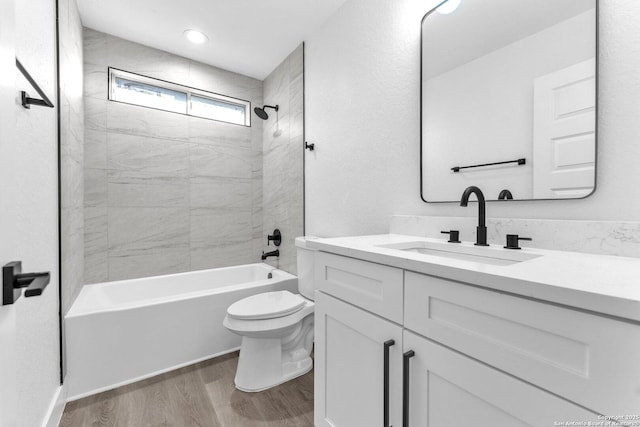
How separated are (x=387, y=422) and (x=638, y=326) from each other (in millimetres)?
684

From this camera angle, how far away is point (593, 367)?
485 millimetres

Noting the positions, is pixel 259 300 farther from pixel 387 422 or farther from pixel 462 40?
pixel 462 40

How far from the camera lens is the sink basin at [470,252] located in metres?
0.97

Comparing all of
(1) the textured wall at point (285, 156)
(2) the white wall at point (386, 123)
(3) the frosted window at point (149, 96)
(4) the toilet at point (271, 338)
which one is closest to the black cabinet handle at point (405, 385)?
(2) the white wall at point (386, 123)

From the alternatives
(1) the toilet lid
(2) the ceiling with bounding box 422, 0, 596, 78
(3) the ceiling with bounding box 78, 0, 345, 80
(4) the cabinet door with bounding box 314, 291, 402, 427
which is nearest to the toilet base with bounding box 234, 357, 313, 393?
(1) the toilet lid

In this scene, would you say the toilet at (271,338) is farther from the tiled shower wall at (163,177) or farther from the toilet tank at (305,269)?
the tiled shower wall at (163,177)

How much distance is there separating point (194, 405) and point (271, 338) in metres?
0.51

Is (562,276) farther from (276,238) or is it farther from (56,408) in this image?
(276,238)

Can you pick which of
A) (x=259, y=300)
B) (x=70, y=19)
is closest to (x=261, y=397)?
(x=259, y=300)

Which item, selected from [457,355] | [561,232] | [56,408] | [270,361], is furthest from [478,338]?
[56,408]

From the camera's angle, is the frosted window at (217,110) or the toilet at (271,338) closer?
the toilet at (271,338)

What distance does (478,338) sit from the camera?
2.13 feet

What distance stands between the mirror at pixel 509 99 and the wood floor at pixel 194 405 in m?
1.33

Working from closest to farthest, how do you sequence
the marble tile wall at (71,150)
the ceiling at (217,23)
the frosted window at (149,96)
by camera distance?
the marble tile wall at (71,150)
the ceiling at (217,23)
the frosted window at (149,96)
